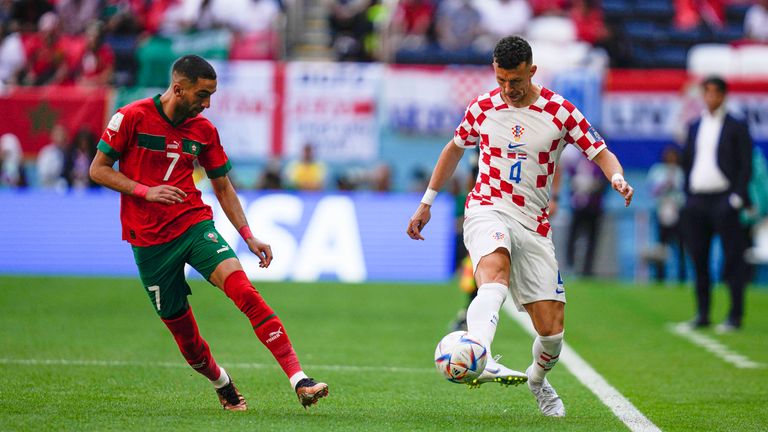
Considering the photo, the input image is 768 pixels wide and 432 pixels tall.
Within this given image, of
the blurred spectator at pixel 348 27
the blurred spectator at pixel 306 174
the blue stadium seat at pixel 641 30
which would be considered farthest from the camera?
the blue stadium seat at pixel 641 30

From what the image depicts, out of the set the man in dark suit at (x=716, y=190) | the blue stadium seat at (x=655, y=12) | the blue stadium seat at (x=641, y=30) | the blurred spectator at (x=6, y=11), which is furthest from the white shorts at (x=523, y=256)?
the blurred spectator at (x=6, y=11)

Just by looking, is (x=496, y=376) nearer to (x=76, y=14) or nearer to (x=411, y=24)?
(x=411, y=24)

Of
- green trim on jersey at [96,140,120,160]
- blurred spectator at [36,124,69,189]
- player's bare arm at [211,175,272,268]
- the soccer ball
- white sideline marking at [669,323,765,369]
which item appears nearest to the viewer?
the soccer ball

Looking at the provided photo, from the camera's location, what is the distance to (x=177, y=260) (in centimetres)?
722

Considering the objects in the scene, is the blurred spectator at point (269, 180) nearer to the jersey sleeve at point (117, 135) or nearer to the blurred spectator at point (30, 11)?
the blurred spectator at point (30, 11)

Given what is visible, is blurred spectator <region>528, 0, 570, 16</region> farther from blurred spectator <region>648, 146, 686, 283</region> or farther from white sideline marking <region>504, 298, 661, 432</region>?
white sideline marking <region>504, 298, 661, 432</region>

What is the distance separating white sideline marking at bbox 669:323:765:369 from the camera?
10.7 metres

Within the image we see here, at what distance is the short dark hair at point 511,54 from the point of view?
7039 millimetres

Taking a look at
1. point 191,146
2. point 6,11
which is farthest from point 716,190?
point 6,11

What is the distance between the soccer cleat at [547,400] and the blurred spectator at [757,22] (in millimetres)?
17518

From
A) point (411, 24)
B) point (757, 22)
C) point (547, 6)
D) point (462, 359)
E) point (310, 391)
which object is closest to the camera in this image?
point (462, 359)

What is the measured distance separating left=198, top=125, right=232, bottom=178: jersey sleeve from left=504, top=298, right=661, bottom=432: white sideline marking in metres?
2.74

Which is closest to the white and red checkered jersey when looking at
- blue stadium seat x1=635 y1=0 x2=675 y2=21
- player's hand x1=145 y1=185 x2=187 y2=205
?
player's hand x1=145 y1=185 x2=187 y2=205

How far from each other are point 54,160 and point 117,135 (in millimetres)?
15461
